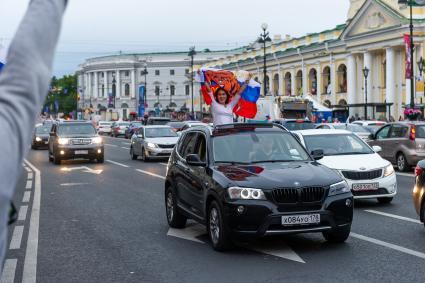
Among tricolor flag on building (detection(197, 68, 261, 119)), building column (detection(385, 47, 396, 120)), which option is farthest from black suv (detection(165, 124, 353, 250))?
building column (detection(385, 47, 396, 120))

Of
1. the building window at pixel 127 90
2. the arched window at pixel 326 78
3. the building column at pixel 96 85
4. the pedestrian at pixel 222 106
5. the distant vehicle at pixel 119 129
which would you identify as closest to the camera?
the pedestrian at pixel 222 106

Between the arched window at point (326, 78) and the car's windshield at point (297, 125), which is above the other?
the arched window at point (326, 78)

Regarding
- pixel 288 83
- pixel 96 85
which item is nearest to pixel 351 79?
pixel 288 83

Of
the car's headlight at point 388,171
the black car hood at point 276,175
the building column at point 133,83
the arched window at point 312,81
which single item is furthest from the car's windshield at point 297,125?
the building column at point 133,83

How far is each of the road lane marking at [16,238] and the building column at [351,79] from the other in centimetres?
6381

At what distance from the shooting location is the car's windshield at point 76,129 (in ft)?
92.3

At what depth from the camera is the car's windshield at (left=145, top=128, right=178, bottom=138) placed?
2952 centimetres

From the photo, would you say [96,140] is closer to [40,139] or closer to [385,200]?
[40,139]

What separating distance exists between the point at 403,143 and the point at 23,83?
21386 mm

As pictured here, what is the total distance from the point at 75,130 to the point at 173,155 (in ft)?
59.1

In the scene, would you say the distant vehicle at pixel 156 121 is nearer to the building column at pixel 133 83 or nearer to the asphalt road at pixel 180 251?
the asphalt road at pixel 180 251

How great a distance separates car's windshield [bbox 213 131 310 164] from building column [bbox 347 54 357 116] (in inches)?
2488

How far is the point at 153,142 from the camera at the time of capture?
28484 millimetres

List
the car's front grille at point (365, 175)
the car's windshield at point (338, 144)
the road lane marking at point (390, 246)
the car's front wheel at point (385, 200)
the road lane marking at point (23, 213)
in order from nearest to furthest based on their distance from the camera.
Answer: the road lane marking at point (390, 246)
the road lane marking at point (23, 213)
the car's front grille at point (365, 175)
the car's front wheel at point (385, 200)
the car's windshield at point (338, 144)
